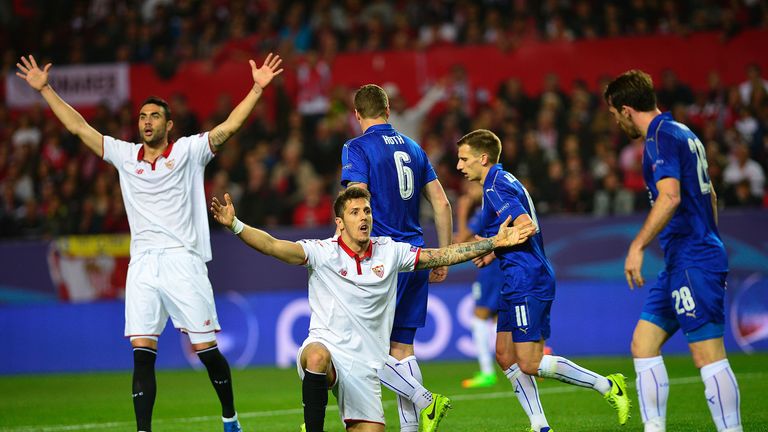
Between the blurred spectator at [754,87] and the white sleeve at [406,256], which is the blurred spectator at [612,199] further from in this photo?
the white sleeve at [406,256]

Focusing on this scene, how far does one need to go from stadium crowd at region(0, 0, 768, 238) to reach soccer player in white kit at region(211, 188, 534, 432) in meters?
9.00

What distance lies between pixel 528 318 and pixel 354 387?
1583 millimetres

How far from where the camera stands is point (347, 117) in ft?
58.7

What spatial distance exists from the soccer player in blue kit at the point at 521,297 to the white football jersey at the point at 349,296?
1185 millimetres

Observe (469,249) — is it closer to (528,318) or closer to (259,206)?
(528,318)

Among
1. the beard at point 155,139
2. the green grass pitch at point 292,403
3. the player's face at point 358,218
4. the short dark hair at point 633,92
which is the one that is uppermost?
the beard at point 155,139

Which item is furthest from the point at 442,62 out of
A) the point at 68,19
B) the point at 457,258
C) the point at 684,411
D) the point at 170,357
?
the point at 457,258

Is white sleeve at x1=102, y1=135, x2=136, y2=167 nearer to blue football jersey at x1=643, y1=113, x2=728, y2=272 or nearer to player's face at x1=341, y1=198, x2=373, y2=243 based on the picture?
player's face at x1=341, y1=198, x2=373, y2=243

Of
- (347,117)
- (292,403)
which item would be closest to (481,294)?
(292,403)

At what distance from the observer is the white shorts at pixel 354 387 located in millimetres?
6624

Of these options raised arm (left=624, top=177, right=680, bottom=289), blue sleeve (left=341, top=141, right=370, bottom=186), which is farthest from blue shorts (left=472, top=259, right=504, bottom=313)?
raised arm (left=624, top=177, right=680, bottom=289)

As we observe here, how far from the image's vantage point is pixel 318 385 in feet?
21.2

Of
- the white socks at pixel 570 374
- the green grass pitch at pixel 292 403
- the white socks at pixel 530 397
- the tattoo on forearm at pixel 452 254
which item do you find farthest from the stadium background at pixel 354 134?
the tattoo on forearm at pixel 452 254

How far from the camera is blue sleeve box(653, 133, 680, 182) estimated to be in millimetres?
6332
